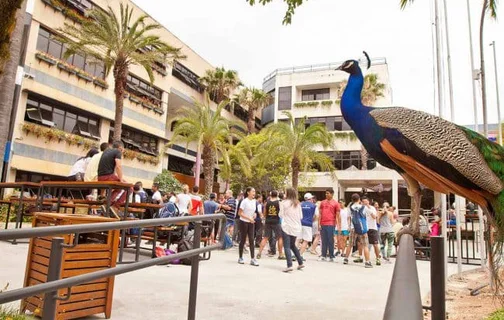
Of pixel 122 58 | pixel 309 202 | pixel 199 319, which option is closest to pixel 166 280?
pixel 199 319

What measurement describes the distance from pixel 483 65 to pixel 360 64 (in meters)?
4.72

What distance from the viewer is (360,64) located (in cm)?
453

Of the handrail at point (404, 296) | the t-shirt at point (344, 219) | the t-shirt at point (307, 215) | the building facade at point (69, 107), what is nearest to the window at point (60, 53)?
the building facade at point (69, 107)

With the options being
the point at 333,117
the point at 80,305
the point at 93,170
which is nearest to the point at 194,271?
the point at 80,305

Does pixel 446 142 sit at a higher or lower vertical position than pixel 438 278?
higher

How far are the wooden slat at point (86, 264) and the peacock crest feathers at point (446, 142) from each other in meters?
2.87

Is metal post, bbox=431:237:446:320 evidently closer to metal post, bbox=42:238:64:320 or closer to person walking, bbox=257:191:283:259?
metal post, bbox=42:238:64:320

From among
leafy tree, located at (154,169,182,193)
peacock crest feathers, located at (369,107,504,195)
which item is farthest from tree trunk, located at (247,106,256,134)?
peacock crest feathers, located at (369,107,504,195)

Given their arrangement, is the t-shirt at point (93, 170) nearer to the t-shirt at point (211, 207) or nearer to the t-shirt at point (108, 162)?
the t-shirt at point (108, 162)

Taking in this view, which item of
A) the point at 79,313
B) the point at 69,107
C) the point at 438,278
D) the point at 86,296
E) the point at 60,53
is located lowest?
the point at 79,313

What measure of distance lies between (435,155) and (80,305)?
333 centimetres

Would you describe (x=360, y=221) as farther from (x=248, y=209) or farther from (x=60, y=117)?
(x=60, y=117)

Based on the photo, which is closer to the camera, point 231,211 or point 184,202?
point 184,202

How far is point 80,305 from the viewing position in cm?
375
